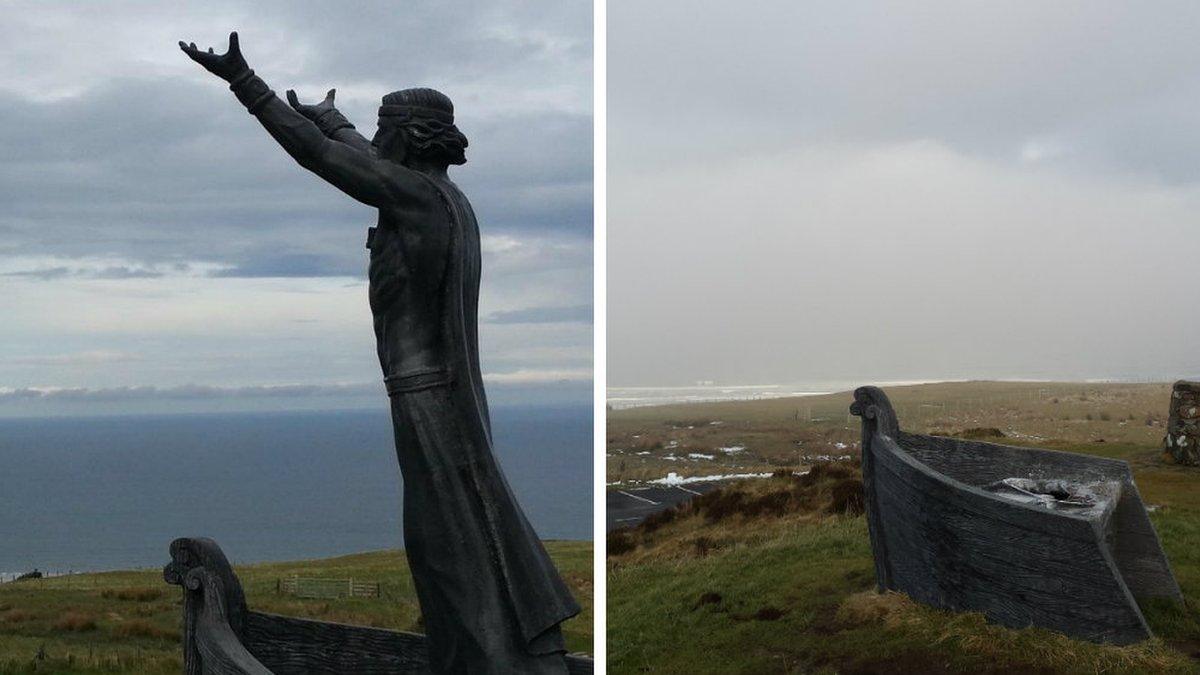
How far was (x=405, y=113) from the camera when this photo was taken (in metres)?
3.31

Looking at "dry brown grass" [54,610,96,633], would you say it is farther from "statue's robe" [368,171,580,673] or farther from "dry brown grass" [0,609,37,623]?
"statue's robe" [368,171,580,673]

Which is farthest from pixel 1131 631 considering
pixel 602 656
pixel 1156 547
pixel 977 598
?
pixel 602 656

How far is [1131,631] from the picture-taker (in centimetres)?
575

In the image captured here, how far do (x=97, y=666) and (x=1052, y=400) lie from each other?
9646mm

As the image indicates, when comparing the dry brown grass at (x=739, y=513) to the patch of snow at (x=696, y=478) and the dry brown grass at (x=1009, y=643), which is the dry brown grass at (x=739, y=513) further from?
the dry brown grass at (x=1009, y=643)

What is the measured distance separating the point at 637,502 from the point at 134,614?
5.13 meters

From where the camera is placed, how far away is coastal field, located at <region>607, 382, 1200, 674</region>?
6.41m

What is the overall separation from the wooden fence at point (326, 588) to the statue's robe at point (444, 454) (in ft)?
18.6

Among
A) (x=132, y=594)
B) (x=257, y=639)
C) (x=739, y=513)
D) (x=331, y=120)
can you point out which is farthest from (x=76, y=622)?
(x=739, y=513)

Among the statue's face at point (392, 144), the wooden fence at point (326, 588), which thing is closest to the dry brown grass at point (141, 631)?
the wooden fence at point (326, 588)

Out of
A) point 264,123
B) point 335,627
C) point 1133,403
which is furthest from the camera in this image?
point 1133,403

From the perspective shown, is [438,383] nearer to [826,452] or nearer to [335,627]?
[335,627]

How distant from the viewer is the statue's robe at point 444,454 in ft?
10.3

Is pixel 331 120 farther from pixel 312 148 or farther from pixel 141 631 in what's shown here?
pixel 141 631
